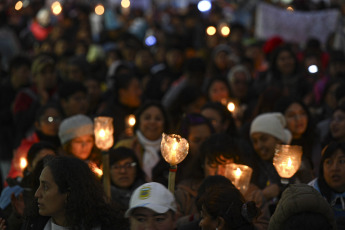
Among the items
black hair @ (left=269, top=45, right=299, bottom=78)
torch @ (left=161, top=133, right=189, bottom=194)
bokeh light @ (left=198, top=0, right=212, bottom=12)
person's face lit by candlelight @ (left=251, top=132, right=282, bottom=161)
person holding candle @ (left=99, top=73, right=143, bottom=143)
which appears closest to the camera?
torch @ (left=161, top=133, right=189, bottom=194)

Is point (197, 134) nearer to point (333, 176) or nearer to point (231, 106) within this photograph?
point (231, 106)

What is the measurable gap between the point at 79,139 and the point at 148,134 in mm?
741

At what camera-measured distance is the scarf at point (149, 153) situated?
605 centimetres

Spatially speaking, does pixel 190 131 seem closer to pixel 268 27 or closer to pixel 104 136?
pixel 104 136

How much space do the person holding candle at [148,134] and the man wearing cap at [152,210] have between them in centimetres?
211

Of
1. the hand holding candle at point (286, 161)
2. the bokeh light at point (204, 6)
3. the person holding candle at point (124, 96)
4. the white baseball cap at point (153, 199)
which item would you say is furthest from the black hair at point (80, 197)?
the bokeh light at point (204, 6)

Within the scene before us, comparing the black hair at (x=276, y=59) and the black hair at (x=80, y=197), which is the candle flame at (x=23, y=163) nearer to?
the black hair at (x=80, y=197)

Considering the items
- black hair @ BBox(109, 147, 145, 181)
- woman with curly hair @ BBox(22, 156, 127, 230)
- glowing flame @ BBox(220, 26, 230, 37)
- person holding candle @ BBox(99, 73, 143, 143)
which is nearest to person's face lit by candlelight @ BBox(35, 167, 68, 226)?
woman with curly hair @ BBox(22, 156, 127, 230)

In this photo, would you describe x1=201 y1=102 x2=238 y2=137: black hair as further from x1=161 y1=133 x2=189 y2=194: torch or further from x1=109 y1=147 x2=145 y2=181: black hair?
x1=161 y1=133 x2=189 y2=194: torch

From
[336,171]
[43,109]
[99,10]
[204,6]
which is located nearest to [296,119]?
[336,171]

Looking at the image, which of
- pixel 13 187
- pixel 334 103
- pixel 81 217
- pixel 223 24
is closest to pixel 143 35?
pixel 223 24

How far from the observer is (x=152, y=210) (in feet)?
12.6

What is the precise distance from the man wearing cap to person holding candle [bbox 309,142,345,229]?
1247mm

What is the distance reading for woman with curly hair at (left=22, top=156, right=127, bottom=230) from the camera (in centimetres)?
373
